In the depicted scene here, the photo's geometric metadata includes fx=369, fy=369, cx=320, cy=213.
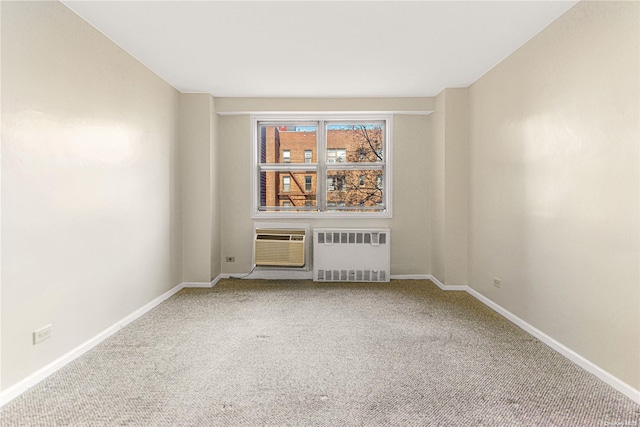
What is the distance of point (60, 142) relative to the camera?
2.43 metres

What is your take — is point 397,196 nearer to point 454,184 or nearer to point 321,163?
point 454,184

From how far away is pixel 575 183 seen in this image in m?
2.49

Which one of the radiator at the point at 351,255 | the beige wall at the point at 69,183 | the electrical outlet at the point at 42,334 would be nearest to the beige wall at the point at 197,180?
the beige wall at the point at 69,183

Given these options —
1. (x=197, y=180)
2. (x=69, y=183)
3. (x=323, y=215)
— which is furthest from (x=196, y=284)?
(x=69, y=183)

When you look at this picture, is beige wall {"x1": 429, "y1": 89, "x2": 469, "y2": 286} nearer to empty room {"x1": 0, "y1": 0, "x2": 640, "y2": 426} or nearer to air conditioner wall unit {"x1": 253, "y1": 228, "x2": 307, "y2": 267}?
empty room {"x1": 0, "y1": 0, "x2": 640, "y2": 426}

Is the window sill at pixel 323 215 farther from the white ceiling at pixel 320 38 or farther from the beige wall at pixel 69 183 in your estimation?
the white ceiling at pixel 320 38

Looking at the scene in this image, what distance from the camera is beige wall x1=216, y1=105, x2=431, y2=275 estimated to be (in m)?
5.02

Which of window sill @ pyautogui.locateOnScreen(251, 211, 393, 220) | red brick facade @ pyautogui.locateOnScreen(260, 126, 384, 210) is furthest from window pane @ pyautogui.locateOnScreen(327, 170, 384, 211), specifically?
window sill @ pyautogui.locateOnScreen(251, 211, 393, 220)

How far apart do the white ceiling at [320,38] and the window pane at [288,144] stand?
1.01 m

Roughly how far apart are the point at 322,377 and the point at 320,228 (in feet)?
9.06

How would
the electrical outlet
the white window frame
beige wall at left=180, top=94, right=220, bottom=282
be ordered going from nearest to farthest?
the electrical outlet < beige wall at left=180, top=94, right=220, bottom=282 < the white window frame

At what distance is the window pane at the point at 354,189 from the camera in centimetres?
520

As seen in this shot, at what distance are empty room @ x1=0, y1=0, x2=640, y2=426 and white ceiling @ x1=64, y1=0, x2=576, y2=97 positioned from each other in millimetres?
23

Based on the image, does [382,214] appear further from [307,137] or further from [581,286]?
[581,286]
